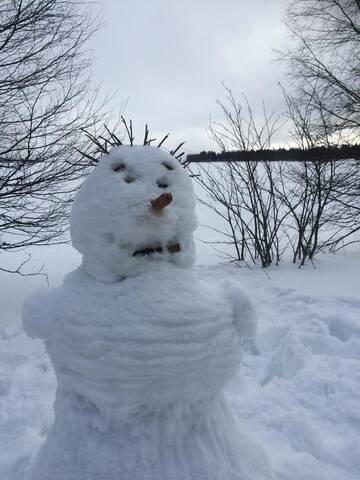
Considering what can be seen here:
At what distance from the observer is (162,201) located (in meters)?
1.46

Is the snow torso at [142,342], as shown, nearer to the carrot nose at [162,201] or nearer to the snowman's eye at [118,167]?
the carrot nose at [162,201]

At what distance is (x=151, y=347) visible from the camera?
1374mm

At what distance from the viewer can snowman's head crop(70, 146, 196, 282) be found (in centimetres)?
150

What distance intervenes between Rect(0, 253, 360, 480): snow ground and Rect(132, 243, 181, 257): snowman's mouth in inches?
16.4

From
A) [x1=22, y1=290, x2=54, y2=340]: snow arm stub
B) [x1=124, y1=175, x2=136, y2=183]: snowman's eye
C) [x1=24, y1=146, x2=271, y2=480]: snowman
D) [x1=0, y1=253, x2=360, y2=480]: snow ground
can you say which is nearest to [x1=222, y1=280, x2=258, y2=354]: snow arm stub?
[x1=24, y1=146, x2=271, y2=480]: snowman

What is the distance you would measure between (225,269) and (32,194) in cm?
291

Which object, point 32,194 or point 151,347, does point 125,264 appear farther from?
point 32,194

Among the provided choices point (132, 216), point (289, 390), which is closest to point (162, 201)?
point (132, 216)

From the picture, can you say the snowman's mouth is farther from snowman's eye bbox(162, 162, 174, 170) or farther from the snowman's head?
snowman's eye bbox(162, 162, 174, 170)

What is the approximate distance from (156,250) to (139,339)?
0.34 metres

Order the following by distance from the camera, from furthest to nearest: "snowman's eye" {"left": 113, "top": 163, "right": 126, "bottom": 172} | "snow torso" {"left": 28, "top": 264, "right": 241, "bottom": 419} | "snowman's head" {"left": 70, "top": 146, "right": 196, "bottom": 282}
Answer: "snowman's eye" {"left": 113, "top": 163, "right": 126, "bottom": 172}, "snowman's head" {"left": 70, "top": 146, "right": 196, "bottom": 282}, "snow torso" {"left": 28, "top": 264, "right": 241, "bottom": 419}

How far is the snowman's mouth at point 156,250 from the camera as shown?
5.08 ft

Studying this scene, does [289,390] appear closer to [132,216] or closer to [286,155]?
[132,216]

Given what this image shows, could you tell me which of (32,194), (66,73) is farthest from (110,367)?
(66,73)
